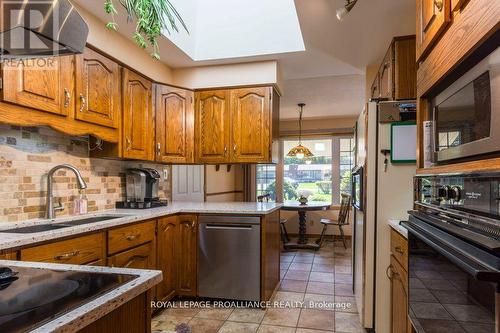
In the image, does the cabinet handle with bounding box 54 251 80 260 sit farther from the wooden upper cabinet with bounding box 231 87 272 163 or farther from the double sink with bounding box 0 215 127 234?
the wooden upper cabinet with bounding box 231 87 272 163

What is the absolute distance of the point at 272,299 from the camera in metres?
3.02

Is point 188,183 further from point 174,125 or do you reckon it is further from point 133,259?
point 133,259

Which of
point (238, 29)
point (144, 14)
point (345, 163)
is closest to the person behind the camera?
point (144, 14)

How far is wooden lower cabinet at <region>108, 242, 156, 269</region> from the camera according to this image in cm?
212

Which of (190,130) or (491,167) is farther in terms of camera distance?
(190,130)

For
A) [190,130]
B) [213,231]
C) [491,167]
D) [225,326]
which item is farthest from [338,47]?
[225,326]

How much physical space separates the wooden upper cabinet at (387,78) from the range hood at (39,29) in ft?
6.71

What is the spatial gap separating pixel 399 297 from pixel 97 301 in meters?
1.69

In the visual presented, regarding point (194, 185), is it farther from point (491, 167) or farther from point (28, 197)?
point (491, 167)

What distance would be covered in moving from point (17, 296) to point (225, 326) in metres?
2.07

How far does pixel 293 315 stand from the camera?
2713mm

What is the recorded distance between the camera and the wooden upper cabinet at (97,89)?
7.15 feet

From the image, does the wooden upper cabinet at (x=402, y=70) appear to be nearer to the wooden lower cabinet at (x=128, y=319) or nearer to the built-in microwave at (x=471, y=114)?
the built-in microwave at (x=471, y=114)

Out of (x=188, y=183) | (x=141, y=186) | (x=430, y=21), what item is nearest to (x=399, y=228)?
(x=430, y=21)
